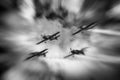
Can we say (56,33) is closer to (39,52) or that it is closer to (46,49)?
(46,49)

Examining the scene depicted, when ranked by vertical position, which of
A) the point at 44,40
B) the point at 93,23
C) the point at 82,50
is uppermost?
the point at 44,40

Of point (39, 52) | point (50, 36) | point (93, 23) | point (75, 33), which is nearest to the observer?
point (93, 23)

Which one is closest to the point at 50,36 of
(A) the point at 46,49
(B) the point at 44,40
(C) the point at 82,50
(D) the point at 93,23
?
(B) the point at 44,40

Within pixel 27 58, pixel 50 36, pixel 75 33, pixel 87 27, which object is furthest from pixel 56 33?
pixel 27 58

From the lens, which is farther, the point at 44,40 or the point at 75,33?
the point at 44,40

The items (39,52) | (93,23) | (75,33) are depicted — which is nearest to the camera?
(93,23)

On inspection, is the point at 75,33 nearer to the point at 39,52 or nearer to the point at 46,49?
the point at 46,49

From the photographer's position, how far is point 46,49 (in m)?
71.2

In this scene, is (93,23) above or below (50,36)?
below

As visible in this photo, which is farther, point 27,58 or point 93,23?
point 27,58

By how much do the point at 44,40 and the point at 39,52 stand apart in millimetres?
10015

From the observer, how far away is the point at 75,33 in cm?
6222

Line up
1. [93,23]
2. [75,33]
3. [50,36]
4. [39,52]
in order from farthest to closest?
[39,52], [50,36], [75,33], [93,23]

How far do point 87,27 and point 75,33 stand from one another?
22.8ft
